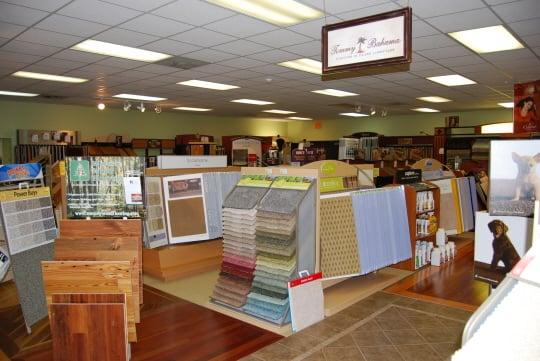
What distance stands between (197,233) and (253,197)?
5.50 ft

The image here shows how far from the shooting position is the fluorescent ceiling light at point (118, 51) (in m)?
5.49

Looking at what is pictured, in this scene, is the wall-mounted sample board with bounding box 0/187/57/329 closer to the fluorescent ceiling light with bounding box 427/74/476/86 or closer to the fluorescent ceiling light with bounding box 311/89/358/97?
the fluorescent ceiling light with bounding box 311/89/358/97

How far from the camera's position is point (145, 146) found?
42.4 ft

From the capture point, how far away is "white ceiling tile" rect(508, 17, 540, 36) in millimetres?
4480

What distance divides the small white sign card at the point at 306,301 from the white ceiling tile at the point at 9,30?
13.9 feet

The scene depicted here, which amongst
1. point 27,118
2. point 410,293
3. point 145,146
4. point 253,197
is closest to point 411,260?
point 410,293

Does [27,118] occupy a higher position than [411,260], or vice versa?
[27,118]

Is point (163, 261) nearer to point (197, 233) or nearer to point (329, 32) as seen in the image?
point (197, 233)

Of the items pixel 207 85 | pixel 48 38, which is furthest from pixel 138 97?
pixel 48 38

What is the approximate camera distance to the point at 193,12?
419 centimetres

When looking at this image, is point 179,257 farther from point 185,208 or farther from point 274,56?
point 274,56

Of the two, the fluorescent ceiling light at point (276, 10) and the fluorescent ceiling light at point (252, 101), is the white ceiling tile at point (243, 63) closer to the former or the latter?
the fluorescent ceiling light at point (276, 10)

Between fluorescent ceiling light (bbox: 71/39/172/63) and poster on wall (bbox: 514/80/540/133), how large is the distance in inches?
225

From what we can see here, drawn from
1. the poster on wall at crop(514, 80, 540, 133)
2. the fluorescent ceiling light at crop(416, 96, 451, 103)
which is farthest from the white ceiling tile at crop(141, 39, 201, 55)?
the fluorescent ceiling light at crop(416, 96, 451, 103)
